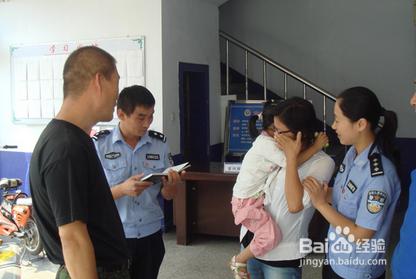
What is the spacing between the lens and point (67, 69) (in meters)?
1.37

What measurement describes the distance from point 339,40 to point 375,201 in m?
5.23

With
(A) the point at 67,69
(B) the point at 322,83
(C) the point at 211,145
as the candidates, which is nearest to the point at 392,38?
(B) the point at 322,83

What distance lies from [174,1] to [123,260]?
3669mm

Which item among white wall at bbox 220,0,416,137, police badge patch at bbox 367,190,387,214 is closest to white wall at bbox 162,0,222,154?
white wall at bbox 220,0,416,137

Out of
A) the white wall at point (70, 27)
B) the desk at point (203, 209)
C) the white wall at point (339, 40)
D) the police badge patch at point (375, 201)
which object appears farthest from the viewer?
the white wall at point (339, 40)

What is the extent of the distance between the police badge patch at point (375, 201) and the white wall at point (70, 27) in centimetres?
314

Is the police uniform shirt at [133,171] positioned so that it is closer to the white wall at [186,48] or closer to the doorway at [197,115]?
the white wall at [186,48]

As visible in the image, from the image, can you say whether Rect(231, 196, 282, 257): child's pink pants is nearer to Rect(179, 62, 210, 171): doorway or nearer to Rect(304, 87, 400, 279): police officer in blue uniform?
Rect(304, 87, 400, 279): police officer in blue uniform

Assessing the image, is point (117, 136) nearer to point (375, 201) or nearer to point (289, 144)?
point (289, 144)

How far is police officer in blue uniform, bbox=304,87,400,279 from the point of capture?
1.51m

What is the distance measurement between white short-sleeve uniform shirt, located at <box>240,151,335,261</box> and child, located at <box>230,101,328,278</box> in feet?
0.09

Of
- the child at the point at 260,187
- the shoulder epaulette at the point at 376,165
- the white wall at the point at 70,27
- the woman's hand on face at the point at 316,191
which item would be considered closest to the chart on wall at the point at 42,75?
the white wall at the point at 70,27

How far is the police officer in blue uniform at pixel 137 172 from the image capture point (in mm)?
1986

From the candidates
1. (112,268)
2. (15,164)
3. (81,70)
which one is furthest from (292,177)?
(15,164)
